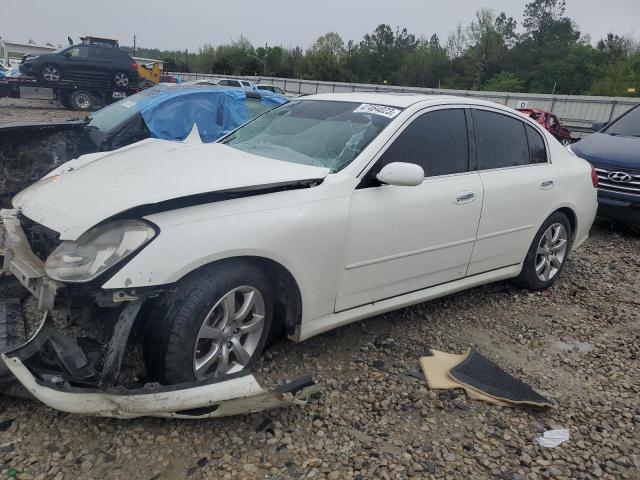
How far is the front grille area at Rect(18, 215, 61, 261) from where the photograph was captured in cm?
264

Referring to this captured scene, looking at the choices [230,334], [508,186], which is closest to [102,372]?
[230,334]

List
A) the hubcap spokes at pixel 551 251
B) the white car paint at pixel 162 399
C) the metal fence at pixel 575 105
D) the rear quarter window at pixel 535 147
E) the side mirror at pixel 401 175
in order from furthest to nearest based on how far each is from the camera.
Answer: the metal fence at pixel 575 105 < the hubcap spokes at pixel 551 251 < the rear quarter window at pixel 535 147 < the side mirror at pixel 401 175 < the white car paint at pixel 162 399

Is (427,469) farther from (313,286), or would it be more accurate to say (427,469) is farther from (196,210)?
(196,210)

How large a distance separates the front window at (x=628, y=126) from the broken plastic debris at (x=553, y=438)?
582 cm

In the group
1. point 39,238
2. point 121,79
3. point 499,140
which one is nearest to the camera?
point 39,238

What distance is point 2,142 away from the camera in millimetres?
4934

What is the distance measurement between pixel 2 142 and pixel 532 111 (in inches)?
734

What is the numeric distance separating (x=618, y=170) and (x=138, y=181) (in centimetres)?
622

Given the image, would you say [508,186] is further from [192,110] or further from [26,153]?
[192,110]

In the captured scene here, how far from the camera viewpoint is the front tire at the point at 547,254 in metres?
4.39

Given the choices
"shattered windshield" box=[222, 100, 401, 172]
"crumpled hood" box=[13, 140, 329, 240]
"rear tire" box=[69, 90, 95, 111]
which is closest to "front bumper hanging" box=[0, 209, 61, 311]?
"crumpled hood" box=[13, 140, 329, 240]

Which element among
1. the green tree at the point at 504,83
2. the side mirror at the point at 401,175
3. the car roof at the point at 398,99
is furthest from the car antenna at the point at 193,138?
the green tree at the point at 504,83

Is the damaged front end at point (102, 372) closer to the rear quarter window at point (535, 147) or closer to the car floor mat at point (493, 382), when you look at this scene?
the car floor mat at point (493, 382)

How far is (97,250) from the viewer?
2.36 meters
